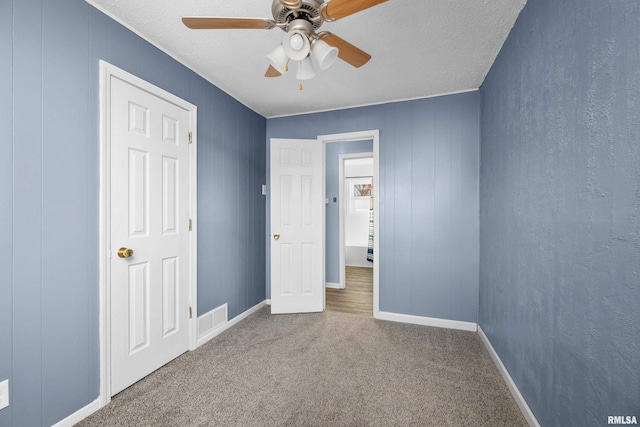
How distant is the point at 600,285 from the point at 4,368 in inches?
103

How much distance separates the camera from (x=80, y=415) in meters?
1.62

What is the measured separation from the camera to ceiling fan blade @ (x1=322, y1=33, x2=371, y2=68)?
1.39 m

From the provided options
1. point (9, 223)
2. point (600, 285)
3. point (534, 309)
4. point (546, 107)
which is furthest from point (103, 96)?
point (534, 309)

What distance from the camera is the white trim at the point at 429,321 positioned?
114 inches

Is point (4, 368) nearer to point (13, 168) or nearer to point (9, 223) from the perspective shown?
point (9, 223)

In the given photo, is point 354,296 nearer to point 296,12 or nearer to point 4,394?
point 4,394

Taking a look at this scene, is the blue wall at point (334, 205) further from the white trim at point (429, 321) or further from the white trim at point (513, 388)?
the white trim at point (513, 388)

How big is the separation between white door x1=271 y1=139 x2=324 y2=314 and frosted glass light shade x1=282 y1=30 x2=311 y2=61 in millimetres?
2093

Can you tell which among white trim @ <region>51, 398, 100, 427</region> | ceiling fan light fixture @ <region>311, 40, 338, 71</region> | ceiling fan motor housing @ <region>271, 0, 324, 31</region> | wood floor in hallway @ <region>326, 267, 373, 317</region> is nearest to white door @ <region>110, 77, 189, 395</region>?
white trim @ <region>51, 398, 100, 427</region>

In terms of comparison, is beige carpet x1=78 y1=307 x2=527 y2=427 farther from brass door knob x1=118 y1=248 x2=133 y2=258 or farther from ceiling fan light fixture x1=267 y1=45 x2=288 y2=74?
ceiling fan light fixture x1=267 y1=45 x2=288 y2=74

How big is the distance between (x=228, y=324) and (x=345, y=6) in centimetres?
294

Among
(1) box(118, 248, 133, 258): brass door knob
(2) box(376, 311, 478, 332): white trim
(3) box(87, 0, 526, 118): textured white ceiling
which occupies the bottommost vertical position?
(2) box(376, 311, 478, 332): white trim

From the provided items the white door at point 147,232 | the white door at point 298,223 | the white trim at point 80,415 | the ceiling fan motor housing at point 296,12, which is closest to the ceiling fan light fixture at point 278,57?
the ceiling fan motor housing at point 296,12

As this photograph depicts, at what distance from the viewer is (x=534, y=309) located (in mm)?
1530
